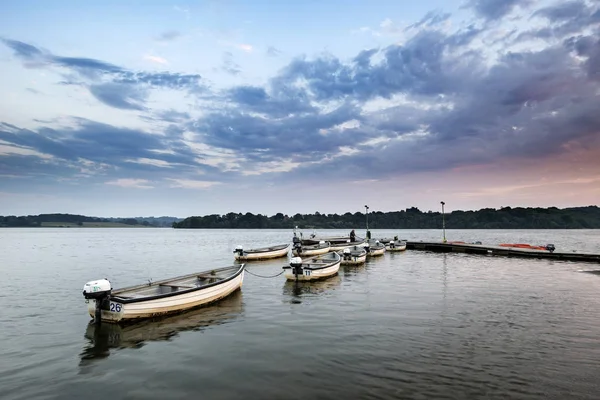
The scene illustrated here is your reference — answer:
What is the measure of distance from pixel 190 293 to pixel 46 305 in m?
10.4

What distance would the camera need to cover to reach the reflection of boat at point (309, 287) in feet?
88.8

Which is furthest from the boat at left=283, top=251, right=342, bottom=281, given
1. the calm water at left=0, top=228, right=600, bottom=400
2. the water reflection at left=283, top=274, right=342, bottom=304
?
the calm water at left=0, top=228, right=600, bottom=400

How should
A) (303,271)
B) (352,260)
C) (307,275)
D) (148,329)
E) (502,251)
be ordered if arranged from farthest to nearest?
(502,251)
(352,260)
(307,275)
(303,271)
(148,329)

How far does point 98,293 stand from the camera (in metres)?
17.2

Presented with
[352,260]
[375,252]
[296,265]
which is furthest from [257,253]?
[296,265]

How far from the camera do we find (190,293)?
20.8m

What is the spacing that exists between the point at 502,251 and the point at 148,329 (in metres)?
55.4

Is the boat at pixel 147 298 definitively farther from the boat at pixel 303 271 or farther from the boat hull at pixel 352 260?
the boat hull at pixel 352 260

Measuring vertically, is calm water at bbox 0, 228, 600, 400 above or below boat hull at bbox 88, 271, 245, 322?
below

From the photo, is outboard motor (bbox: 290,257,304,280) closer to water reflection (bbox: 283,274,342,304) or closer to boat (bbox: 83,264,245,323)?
water reflection (bbox: 283,274,342,304)

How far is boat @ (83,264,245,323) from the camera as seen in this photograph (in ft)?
57.3

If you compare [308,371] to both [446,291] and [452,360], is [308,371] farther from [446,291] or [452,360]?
[446,291]

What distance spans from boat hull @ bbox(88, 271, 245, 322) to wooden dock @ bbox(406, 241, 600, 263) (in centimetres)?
4787

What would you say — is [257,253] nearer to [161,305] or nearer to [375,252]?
→ [375,252]
